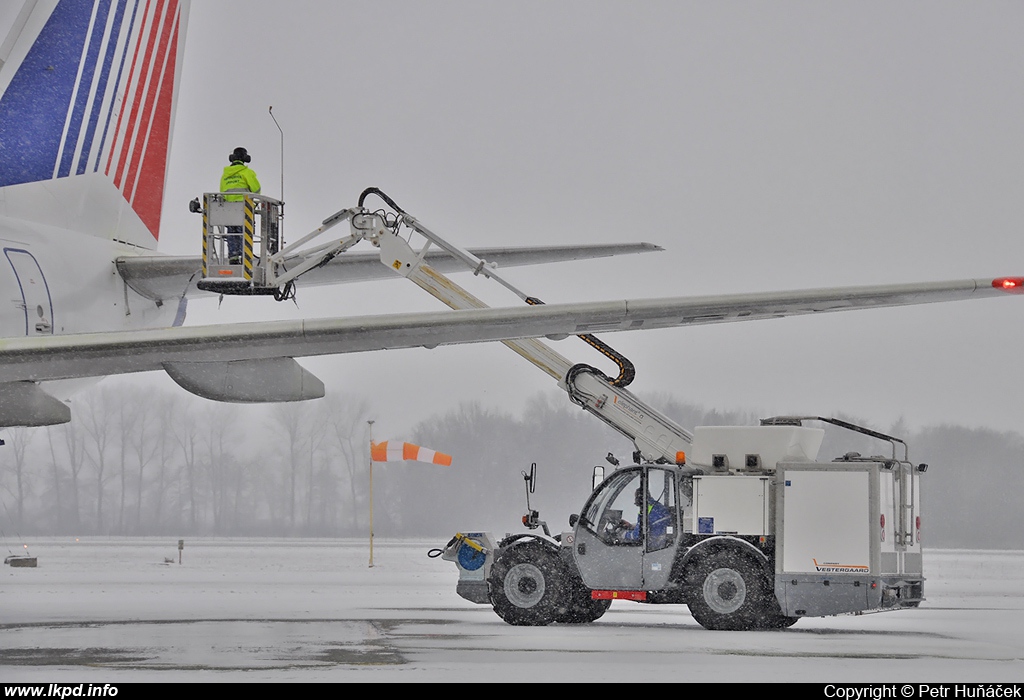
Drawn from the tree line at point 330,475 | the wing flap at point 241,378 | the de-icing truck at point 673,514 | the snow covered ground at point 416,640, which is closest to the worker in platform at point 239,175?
the de-icing truck at point 673,514

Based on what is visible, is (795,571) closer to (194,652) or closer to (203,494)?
(194,652)

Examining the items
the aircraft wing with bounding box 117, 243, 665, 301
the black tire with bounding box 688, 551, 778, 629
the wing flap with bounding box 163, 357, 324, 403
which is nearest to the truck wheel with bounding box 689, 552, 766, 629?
the black tire with bounding box 688, 551, 778, 629

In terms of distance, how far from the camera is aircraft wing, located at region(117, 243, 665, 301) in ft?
41.1

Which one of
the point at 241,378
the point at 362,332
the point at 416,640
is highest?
the point at 362,332

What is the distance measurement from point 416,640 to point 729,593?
3.50 metres

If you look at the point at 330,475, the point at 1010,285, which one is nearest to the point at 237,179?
the point at 1010,285

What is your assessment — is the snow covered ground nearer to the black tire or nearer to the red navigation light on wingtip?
the black tire

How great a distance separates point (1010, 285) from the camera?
9.05 m

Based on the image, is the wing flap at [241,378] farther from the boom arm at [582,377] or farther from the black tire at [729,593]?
the black tire at [729,593]

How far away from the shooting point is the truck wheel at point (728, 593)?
12.4 metres

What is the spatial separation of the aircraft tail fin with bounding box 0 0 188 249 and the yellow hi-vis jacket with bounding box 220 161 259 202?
1.81 meters

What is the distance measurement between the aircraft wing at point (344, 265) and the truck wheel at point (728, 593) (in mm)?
3305

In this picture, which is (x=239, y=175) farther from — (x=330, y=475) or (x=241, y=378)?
(x=330, y=475)
